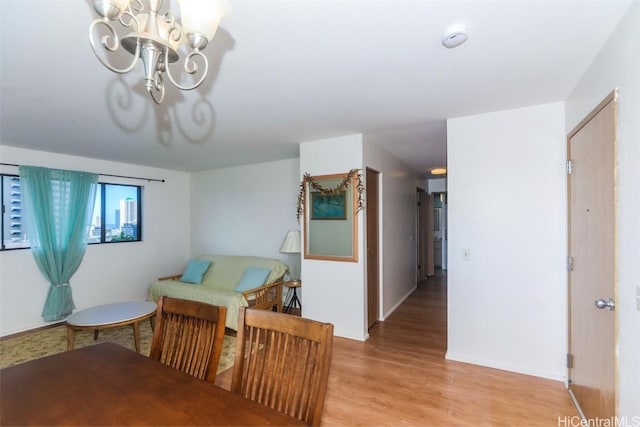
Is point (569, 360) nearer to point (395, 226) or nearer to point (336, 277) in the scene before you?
point (336, 277)

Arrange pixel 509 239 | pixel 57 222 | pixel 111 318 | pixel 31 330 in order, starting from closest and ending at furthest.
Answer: pixel 509 239
pixel 111 318
pixel 31 330
pixel 57 222

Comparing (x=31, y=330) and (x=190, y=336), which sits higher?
(x=190, y=336)

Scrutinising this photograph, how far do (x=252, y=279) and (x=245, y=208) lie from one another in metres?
1.48

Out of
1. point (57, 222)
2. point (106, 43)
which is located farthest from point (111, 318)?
point (106, 43)

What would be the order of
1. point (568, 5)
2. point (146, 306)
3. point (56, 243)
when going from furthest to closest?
1. point (56, 243)
2. point (146, 306)
3. point (568, 5)

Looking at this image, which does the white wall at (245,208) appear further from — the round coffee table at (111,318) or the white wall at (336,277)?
the round coffee table at (111,318)

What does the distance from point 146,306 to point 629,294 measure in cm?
387

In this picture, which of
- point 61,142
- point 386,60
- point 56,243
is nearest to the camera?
point 386,60

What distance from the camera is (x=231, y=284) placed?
441 cm

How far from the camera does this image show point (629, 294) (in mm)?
1427

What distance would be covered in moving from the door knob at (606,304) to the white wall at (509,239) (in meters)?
0.85

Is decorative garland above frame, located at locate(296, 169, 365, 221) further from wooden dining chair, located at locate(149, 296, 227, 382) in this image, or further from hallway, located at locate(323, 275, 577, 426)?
wooden dining chair, located at locate(149, 296, 227, 382)

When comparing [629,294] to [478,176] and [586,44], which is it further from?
[478,176]

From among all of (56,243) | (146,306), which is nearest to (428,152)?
(146,306)
